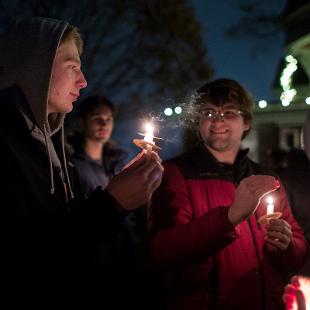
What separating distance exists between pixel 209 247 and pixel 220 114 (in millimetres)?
1039

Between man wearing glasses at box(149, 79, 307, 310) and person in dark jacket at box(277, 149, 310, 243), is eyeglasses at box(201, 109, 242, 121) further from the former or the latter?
person in dark jacket at box(277, 149, 310, 243)

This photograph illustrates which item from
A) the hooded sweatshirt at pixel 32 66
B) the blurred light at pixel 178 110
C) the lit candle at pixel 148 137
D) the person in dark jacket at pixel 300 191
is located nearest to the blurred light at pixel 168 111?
the blurred light at pixel 178 110

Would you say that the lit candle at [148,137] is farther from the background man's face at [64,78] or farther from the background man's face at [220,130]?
the background man's face at [220,130]

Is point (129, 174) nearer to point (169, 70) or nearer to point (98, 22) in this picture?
point (98, 22)

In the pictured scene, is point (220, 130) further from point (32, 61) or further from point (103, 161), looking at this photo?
point (103, 161)

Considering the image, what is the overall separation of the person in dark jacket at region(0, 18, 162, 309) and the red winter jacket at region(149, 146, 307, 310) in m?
0.72

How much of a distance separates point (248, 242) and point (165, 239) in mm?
519

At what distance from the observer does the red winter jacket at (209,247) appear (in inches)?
104

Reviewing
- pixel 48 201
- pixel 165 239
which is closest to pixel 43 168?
pixel 48 201

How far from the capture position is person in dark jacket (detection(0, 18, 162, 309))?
1721mm

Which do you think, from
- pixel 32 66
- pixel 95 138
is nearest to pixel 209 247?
pixel 32 66

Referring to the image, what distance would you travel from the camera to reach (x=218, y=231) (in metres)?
2.57

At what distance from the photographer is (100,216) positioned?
182 centimetres

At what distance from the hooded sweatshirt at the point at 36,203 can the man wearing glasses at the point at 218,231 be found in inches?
29.3
